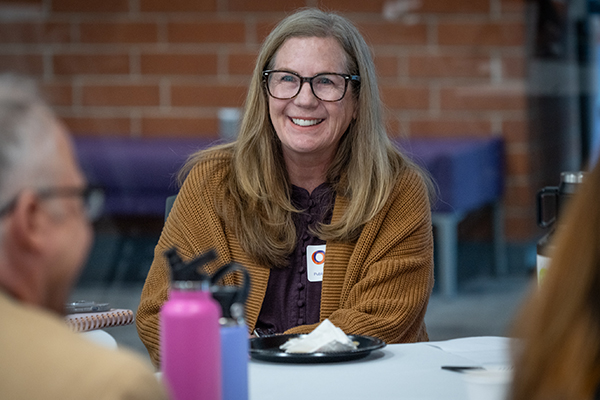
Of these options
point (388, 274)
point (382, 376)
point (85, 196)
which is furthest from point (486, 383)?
point (388, 274)

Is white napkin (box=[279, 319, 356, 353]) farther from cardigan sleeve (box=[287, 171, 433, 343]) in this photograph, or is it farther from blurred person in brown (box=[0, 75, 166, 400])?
blurred person in brown (box=[0, 75, 166, 400])

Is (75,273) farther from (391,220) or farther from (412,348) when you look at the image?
(391,220)

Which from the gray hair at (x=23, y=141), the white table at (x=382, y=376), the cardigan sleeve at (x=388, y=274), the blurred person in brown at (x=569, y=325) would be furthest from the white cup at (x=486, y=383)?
the cardigan sleeve at (x=388, y=274)

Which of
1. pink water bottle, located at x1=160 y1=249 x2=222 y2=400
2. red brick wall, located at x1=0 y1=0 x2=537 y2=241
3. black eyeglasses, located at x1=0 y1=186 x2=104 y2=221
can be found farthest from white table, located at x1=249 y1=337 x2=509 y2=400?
red brick wall, located at x1=0 y1=0 x2=537 y2=241

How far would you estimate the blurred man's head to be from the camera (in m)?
0.74

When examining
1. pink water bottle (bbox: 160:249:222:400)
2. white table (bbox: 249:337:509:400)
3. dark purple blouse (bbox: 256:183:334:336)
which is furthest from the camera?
dark purple blouse (bbox: 256:183:334:336)

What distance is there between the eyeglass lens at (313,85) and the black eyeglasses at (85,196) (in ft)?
4.38

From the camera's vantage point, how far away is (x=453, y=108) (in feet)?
15.8

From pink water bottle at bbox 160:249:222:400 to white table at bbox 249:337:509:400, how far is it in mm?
308

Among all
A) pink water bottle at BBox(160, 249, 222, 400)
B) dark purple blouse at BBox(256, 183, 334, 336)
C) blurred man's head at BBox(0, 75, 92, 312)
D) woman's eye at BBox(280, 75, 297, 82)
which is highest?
woman's eye at BBox(280, 75, 297, 82)

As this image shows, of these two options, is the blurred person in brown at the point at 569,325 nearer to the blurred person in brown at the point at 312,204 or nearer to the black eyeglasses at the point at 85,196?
the black eyeglasses at the point at 85,196

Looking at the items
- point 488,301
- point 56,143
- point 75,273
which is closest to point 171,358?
point 75,273

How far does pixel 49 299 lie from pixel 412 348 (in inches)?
35.4

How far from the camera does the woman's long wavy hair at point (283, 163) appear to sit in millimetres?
2043
